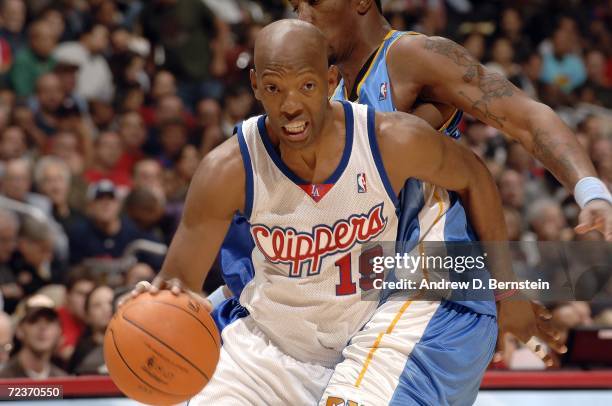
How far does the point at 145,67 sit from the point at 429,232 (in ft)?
18.1

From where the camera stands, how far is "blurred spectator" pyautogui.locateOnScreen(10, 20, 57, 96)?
7348 mm

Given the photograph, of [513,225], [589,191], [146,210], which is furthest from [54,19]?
[589,191]

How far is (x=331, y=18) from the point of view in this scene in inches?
127

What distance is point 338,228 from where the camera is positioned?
274cm

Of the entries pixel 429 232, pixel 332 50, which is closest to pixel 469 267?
pixel 429 232

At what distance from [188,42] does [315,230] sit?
18.9 ft

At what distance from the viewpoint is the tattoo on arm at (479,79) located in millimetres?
3033

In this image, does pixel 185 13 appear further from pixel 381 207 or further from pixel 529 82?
pixel 381 207

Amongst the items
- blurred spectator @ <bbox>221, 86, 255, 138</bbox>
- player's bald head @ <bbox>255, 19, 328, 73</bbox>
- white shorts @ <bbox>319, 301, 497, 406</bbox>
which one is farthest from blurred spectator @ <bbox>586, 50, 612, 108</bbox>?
player's bald head @ <bbox>255, 19, 328, 73</bbox>

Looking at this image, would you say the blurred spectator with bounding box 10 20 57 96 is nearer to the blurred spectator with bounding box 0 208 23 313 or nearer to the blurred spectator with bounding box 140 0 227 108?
the blurred spectator with bounding box 140 0 227 108

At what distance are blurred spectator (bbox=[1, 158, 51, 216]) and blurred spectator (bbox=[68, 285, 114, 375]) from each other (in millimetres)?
1105

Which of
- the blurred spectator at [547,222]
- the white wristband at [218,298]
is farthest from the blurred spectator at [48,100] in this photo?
the white wristband at [218,298]

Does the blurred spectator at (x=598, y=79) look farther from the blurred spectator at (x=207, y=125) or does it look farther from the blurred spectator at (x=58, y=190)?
the blurred spectator at (x=58, y=190)

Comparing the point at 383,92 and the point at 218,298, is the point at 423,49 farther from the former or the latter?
the point at 218,298
